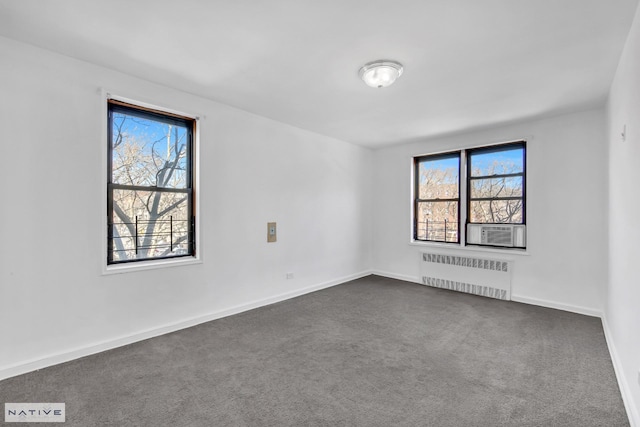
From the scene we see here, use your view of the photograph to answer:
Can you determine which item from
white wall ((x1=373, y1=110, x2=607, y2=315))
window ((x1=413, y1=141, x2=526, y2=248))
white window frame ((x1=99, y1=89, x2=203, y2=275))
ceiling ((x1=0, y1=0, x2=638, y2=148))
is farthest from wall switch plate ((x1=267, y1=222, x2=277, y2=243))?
white wall ((x1=373, y1=110, x2=607, y2=315))

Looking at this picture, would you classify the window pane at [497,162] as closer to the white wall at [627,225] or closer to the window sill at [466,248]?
the window sill at [466,248]

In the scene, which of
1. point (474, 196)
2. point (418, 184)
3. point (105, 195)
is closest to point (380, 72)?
point (105, 195)

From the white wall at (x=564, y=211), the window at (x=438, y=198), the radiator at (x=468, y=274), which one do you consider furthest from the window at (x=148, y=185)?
the white wall at (x=564, y=211)

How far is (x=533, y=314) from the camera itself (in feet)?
12.7

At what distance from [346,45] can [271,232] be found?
8.63ft

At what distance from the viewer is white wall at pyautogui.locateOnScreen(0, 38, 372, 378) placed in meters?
2.42

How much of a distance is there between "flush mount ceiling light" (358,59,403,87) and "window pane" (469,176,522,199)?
2.84 meters

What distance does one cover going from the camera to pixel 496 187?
15.5ft

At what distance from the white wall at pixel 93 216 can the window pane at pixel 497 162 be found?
Answer: 2886 millimetres

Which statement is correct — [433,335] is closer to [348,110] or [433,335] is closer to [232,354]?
[232,354]

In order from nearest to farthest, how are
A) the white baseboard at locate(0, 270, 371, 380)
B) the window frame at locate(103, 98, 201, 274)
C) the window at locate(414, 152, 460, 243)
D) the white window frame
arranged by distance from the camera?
1. the white baseboard at locate(0, 270, 371, 380)
2. the white window frame
3. the window frame at locate(103, 98, 201, 274)
4. the window at locate(414, 152, 460, 243)

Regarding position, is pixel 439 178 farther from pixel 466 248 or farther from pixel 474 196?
pixel 466 248

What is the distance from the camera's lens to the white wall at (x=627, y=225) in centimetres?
192

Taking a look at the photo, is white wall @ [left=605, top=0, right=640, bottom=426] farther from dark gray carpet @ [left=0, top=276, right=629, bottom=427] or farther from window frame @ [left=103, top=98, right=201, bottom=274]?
window frame @ [left=103, top=98, right=201, bottom=274]
